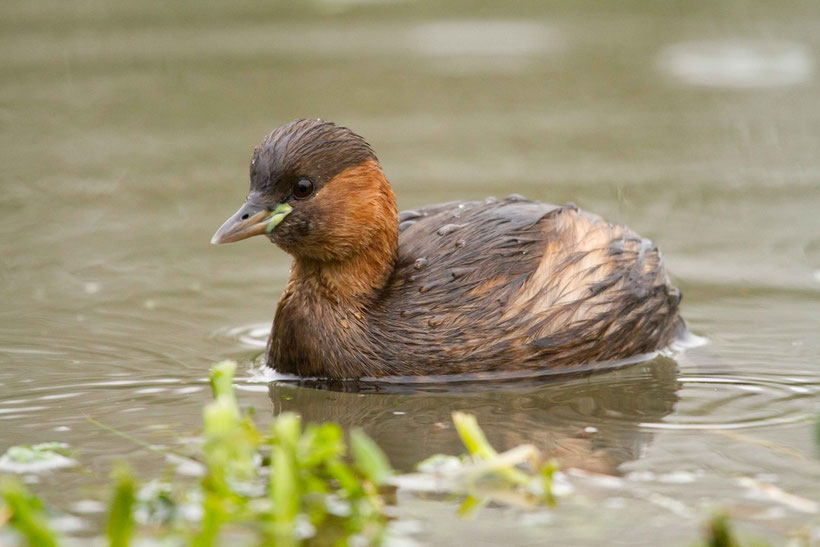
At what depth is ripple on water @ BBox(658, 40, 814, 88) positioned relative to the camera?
530 inches

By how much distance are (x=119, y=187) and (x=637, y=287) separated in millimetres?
4914

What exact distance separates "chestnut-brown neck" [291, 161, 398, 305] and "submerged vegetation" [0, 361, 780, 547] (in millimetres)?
1631

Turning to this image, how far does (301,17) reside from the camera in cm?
1603

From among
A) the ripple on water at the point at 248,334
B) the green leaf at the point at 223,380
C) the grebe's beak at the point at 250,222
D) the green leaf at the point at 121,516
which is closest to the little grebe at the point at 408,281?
the grebe's beak at the point at 250,222

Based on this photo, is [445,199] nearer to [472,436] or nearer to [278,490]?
[472,436]

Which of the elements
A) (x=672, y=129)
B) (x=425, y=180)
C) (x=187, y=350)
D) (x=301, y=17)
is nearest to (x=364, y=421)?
(x=187, y=350)

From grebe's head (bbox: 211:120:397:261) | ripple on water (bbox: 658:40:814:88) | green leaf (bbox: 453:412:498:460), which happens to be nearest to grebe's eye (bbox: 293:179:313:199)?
grebe's head (bbox: 211:120:397:261)

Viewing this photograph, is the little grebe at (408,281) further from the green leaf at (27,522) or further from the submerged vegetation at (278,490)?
the green leaf at (27,522)

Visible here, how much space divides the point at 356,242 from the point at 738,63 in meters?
8.56

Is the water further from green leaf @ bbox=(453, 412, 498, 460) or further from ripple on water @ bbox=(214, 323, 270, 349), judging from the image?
green leaf @ bbox=(453, 412, 498, 460)

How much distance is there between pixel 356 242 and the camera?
6988 mm

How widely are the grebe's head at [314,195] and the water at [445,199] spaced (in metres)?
0.83

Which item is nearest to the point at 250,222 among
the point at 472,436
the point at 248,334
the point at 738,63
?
the point at 248,334

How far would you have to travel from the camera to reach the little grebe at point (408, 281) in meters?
6.82
